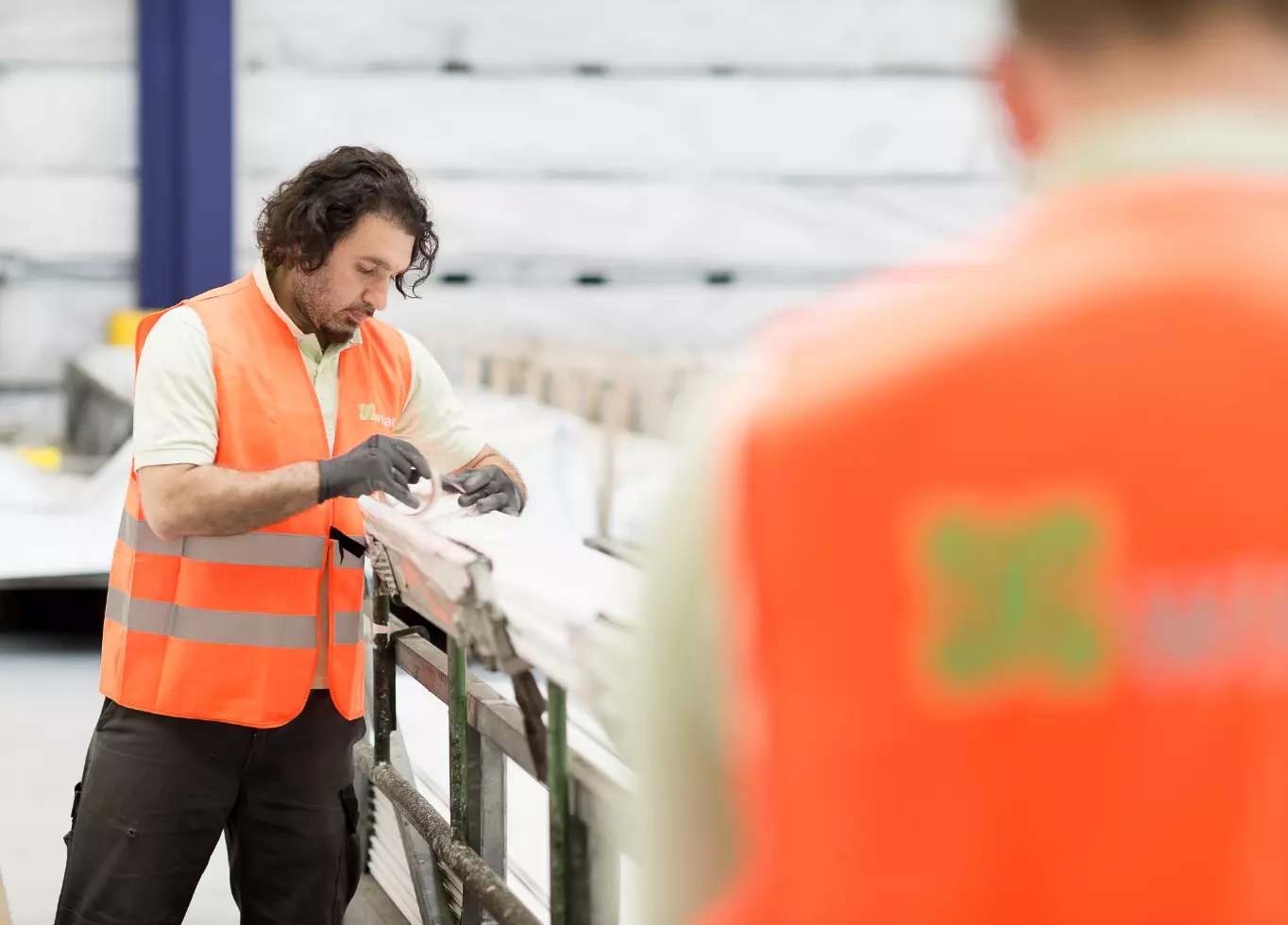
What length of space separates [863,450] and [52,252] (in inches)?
294

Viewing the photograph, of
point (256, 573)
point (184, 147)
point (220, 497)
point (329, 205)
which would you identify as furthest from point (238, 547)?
point (184, 147)

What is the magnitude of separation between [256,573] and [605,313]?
5.58 m

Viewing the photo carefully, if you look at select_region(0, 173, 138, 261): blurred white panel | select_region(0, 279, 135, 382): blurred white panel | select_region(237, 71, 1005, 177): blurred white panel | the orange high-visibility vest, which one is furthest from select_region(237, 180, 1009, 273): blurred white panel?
the orange high-visibility vest

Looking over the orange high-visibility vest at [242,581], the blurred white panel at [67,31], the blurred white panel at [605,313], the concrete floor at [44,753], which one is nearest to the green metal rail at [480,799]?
the orange high-visibility vest at [242,581]

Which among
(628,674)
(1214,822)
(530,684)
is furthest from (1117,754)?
(530,684)

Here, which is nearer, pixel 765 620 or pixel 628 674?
pixel 765 620

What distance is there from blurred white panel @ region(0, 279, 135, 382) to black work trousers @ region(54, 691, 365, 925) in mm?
5555

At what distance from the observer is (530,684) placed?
1618 mm

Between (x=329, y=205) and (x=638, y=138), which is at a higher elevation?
(x=638, y=138)

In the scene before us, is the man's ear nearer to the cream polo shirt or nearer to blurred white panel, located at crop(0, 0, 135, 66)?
the cream polo shirt

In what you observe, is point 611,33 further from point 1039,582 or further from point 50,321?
point 1039,582

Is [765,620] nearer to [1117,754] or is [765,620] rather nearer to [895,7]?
[1117,754]

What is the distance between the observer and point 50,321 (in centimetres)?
729

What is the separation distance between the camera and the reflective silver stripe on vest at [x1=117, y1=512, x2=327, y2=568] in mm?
2188
